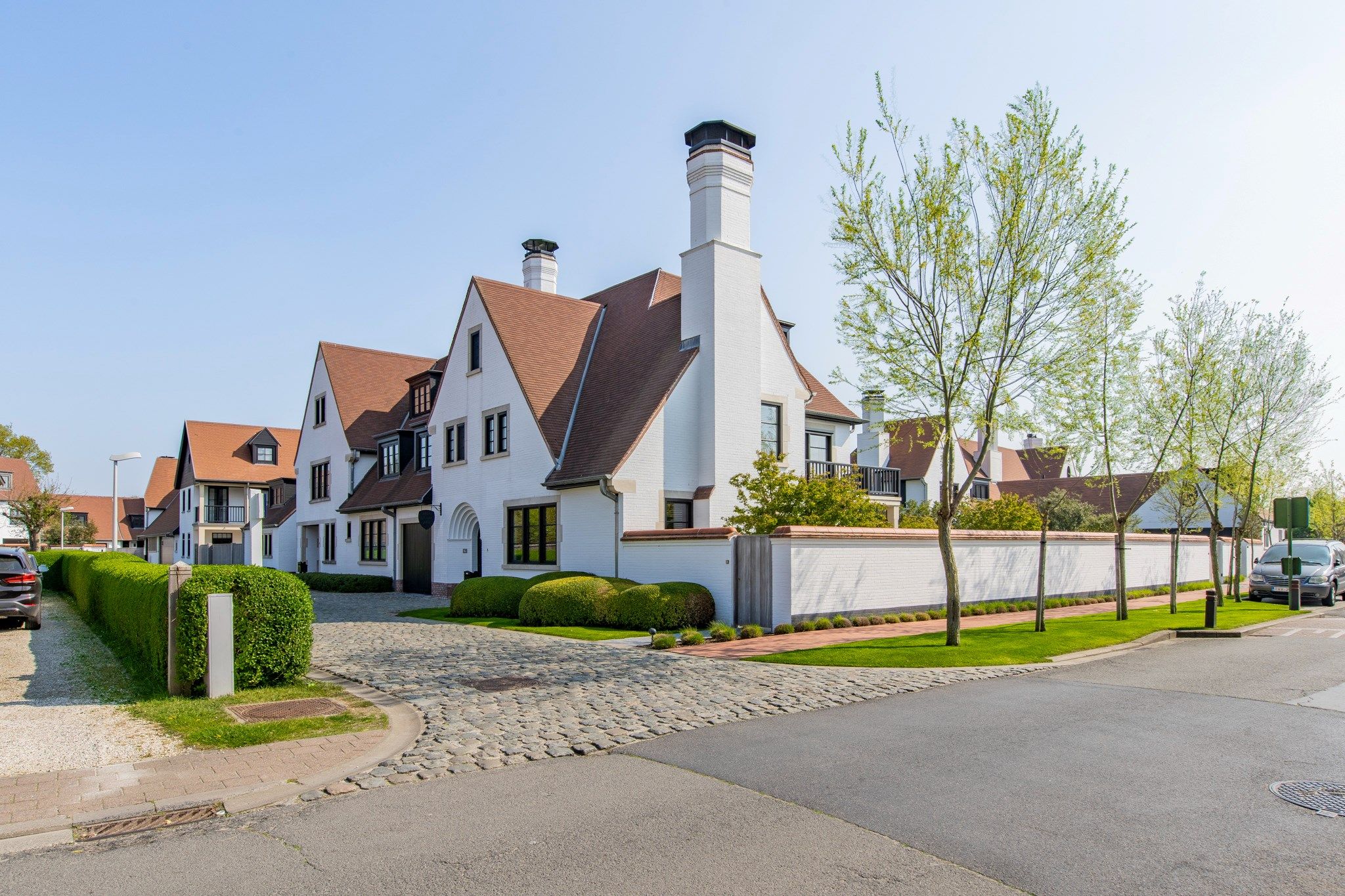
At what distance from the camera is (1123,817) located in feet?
19.6

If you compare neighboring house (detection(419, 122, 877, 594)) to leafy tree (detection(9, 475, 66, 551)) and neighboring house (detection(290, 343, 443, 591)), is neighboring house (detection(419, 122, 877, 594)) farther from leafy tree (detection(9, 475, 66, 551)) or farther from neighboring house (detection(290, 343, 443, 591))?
leafy tree (detection(9, 475, 66, 551))

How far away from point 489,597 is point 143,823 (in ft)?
51.6

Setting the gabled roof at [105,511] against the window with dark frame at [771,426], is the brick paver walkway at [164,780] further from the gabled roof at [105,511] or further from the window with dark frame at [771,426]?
the gabled roof at [105,511]

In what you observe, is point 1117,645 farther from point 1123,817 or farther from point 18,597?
point 18,597

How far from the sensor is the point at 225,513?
51656 millimetres

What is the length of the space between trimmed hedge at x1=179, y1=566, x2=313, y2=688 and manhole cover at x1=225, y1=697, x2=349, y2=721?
0.91 m

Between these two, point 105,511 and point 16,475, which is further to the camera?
point 105,511

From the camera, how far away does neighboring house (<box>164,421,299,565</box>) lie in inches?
1981

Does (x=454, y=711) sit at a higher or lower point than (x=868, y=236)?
lower

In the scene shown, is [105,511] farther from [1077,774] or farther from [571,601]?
[1077,774]

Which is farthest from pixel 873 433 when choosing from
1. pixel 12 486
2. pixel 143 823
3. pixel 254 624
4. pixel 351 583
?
pixel 12 486

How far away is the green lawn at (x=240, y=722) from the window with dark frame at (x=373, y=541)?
24.8 metres

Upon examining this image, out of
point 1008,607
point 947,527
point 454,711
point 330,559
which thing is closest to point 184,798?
point 454,711

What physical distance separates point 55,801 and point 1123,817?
7672 mm
